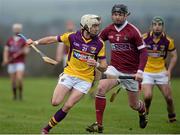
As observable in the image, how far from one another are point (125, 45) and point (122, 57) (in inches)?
12.1

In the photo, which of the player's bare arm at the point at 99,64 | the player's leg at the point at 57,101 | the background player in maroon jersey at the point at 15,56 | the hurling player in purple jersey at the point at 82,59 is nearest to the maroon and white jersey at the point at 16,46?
the background player in maroon jersey at the point at 15,56

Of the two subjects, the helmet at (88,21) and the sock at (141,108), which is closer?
the helmet at (88,21)

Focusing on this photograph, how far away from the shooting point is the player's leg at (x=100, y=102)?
46.9 ft

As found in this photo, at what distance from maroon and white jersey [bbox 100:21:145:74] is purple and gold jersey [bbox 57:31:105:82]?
2.53 ft

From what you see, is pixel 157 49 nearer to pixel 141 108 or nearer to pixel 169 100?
pixel 169 100

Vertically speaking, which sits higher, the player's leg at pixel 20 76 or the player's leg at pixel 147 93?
the player's leg at pixel 147 93

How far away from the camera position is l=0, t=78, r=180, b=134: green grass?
1496 cm

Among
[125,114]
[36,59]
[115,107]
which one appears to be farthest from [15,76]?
[36,59]

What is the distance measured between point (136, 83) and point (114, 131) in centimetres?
112

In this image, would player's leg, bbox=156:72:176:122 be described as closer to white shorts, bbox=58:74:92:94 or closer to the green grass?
the green grass

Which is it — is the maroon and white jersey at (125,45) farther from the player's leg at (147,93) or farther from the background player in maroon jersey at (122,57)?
the player's leg at (147,93)

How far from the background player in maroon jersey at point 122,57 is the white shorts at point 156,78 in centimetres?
191

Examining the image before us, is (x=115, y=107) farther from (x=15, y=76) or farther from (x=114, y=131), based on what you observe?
(x=114, y=131)

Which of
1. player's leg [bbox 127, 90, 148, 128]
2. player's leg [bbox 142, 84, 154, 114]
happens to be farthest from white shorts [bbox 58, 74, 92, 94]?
player's leg [bbox 142, 84, 154, 114]
